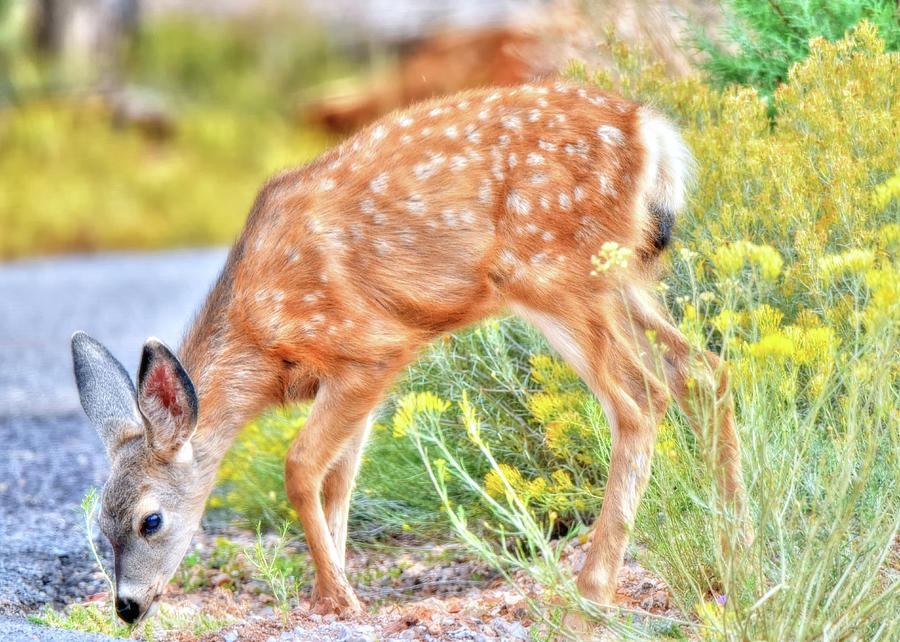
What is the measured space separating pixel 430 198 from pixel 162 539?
172cm

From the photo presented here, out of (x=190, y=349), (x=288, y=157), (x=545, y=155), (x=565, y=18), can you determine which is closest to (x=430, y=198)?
(x=545, y=155)

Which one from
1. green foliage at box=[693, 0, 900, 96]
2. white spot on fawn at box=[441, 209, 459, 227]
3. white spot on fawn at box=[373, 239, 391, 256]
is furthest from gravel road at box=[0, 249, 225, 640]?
green foliage at box=[693, 0, 900, 96]

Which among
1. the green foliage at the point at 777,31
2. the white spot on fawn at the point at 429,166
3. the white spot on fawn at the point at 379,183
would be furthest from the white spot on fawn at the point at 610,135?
the green foliage at the point at 777,31

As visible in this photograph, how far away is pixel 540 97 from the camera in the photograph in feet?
16.9

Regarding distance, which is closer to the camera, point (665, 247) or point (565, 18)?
point (665, 247)

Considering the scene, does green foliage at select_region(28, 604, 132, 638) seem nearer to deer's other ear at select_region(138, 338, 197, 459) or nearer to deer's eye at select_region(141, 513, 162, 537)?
deer's eye at select_region(141, 513, 162, 537)

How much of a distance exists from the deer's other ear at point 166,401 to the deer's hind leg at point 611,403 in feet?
4.36

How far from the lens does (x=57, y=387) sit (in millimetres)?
9898

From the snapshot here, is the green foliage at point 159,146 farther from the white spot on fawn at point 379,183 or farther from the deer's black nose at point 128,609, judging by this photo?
the deer's black nose at point 128,609

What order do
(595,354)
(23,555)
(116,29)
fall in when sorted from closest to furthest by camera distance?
(595,354) < (23,555) < (116,29)

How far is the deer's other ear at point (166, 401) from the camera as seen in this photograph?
456cm

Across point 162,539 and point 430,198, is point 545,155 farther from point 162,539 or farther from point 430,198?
point 162,539

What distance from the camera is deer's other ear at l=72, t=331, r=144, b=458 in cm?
488

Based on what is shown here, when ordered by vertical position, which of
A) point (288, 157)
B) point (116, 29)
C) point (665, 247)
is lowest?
point (288, 157)
